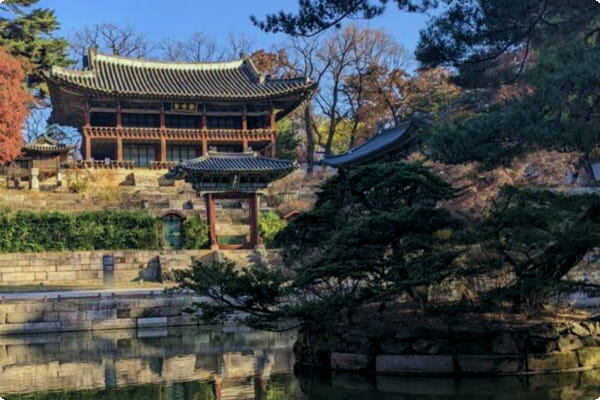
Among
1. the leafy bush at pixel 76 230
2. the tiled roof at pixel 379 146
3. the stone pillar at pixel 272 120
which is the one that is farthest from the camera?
the stone pillar at pixel 272 120

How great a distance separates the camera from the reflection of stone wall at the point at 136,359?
10977 millimetres

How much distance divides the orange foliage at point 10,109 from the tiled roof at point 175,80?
5163 mm

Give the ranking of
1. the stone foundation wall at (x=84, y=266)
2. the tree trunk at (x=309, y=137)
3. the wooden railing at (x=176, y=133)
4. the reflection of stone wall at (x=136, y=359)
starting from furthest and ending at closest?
1. the tree trunk at (x=309, y=137)
2. the wooden railing at (x=176, y=133)
3. the stone foundation wall at (x=84, y=266)
4. the reflection of stone wall at (x=136, y=359)

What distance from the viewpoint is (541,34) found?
955cm

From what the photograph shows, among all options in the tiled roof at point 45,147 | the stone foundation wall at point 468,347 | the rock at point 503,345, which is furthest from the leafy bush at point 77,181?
the rock at point 503,345

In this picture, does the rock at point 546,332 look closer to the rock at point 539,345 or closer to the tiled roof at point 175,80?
the rock at point 539,345

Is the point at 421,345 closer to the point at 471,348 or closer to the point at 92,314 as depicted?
the point at 471,348

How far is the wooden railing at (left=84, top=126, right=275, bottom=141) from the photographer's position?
121ft

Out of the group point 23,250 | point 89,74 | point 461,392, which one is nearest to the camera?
point 461,392

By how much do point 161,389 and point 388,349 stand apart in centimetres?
346

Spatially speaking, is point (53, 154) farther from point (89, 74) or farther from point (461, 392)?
point (461, 392)

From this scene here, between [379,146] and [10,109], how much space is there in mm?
15216

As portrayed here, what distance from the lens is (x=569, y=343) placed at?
10539 mm

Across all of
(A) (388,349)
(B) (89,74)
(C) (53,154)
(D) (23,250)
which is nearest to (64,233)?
(D) (23,250)
